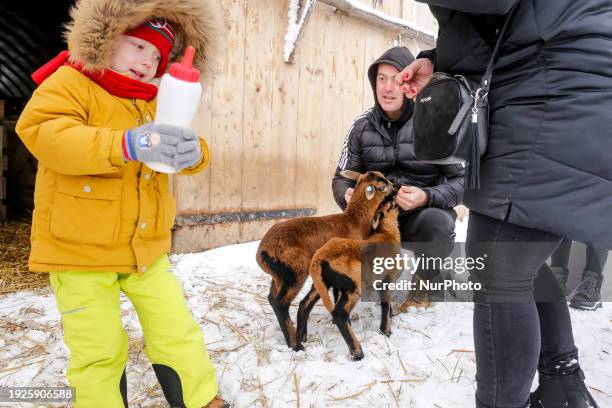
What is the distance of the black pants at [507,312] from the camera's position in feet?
4.67

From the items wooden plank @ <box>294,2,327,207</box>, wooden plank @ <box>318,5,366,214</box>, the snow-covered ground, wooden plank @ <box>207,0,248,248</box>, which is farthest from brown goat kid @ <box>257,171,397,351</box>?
wooden plank @ <box>318,5,366,214</box>

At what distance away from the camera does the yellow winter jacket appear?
1.50 metres

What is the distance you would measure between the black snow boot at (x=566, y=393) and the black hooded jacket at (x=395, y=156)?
1640 mm

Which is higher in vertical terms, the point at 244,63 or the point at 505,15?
the point at 244,63

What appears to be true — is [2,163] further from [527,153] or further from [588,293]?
[588,293]

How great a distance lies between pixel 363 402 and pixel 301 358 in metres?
0.49

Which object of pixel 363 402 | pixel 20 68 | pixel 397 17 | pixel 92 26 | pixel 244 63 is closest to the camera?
pixel 92 26

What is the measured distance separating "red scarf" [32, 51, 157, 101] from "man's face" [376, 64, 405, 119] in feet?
6.49

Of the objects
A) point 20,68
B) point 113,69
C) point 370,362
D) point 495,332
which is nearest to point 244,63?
point 113,69

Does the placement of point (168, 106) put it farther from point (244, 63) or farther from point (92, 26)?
point (244, 63)

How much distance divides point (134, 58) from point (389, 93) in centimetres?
203

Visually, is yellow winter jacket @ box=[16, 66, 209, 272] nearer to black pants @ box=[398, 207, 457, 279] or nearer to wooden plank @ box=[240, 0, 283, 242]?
black pants @ box=[398, 207, 457, 279]

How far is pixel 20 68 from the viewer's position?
26.8 feet

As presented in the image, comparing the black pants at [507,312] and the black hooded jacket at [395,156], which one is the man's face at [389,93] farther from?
the black pants at [507,312]
